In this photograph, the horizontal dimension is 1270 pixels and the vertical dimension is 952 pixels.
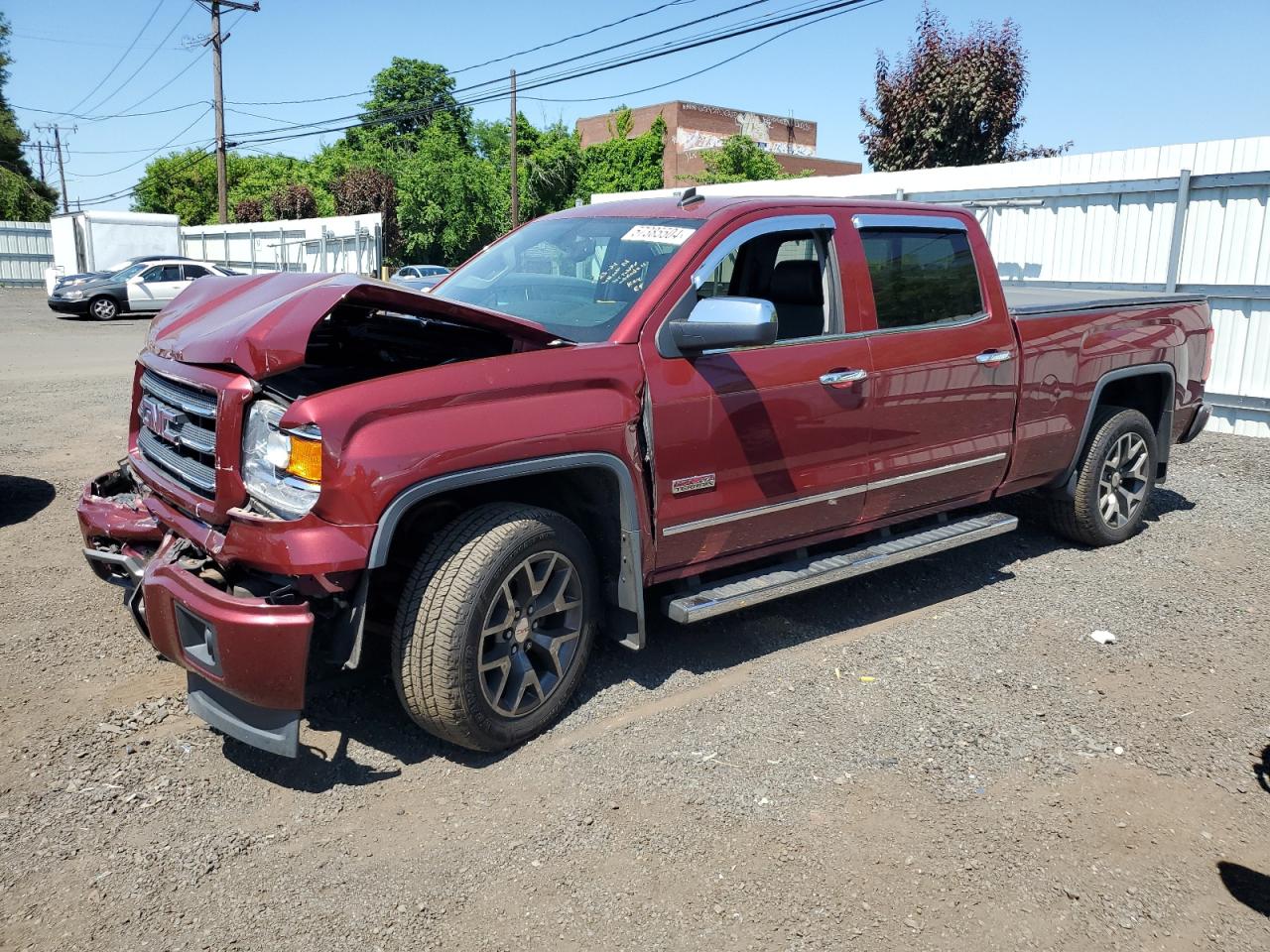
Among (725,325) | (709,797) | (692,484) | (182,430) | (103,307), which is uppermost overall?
(725,325)

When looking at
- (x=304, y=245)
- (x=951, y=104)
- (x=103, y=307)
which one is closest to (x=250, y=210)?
(x=304, y=245)

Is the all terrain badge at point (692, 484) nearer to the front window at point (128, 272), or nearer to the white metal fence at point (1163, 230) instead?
the white metal fence at point (1163, 230)

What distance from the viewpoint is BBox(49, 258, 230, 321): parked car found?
79.4 feet

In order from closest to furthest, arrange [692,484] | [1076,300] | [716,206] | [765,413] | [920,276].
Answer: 1. [692,484]
2. [765,413]
3. [716,206]
4. [920,276]
5. [1076,300]

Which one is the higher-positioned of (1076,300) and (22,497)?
(1076,300)

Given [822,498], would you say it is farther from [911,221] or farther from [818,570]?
[911,221]

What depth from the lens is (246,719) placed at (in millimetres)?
3424

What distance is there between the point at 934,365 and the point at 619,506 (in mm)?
2012

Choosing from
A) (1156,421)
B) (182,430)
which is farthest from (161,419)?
(1156,421)

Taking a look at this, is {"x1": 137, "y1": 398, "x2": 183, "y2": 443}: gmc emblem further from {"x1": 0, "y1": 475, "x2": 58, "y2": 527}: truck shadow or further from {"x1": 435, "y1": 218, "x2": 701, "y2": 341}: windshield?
{"x1": 0, "y1": 475, "x2": 58, "y2": 527}: truck shadow

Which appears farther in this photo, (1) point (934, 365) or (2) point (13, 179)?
(2) point (13, 179)

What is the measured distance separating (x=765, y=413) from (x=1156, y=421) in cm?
383

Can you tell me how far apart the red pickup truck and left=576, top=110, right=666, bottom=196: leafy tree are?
129ft

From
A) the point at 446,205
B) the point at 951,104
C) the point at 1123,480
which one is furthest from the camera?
the point at 446,205
